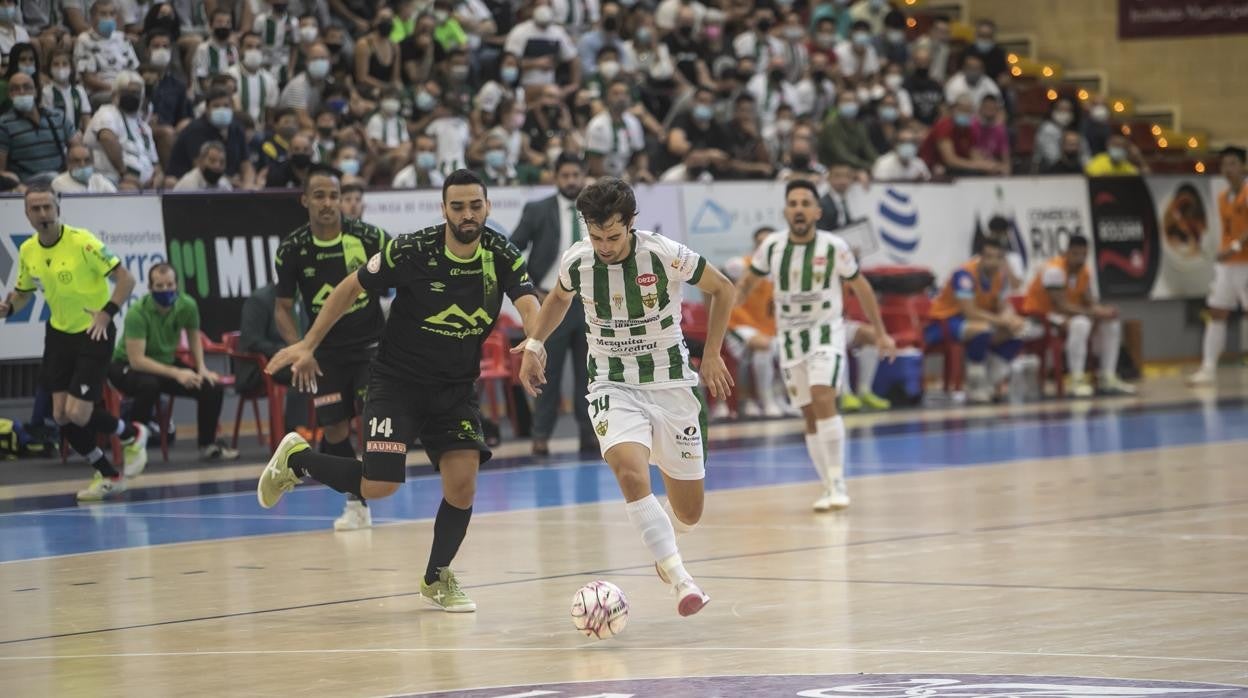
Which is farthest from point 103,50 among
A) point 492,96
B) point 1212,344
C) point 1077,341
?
point 1212,344

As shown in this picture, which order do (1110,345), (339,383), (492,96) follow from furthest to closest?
(1110,345) → (492,96) → (339,383)

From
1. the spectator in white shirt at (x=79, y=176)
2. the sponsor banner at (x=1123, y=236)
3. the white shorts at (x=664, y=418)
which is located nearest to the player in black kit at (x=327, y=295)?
the white shorts at (x=664, y=418)

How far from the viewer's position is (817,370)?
43.7 feet

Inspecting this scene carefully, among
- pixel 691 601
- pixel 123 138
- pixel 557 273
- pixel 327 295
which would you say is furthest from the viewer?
pixel 123 138

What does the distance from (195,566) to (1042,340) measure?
15.0 metres

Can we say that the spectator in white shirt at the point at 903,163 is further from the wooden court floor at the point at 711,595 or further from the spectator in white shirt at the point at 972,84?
the wooden court floor at the point at 711,595

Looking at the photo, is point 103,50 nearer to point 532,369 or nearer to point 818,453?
point 818,453

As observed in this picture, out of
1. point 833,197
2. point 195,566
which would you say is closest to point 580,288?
point 195,566

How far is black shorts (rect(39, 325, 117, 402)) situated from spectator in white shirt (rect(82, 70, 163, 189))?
14.8 ft

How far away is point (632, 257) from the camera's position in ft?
28.8

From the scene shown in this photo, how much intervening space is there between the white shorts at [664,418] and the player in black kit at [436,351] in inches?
27.0

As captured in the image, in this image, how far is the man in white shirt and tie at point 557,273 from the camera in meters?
17.1

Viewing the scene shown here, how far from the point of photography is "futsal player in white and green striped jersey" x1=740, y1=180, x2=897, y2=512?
1320 centimetres

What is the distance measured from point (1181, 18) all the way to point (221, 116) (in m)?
12.4
